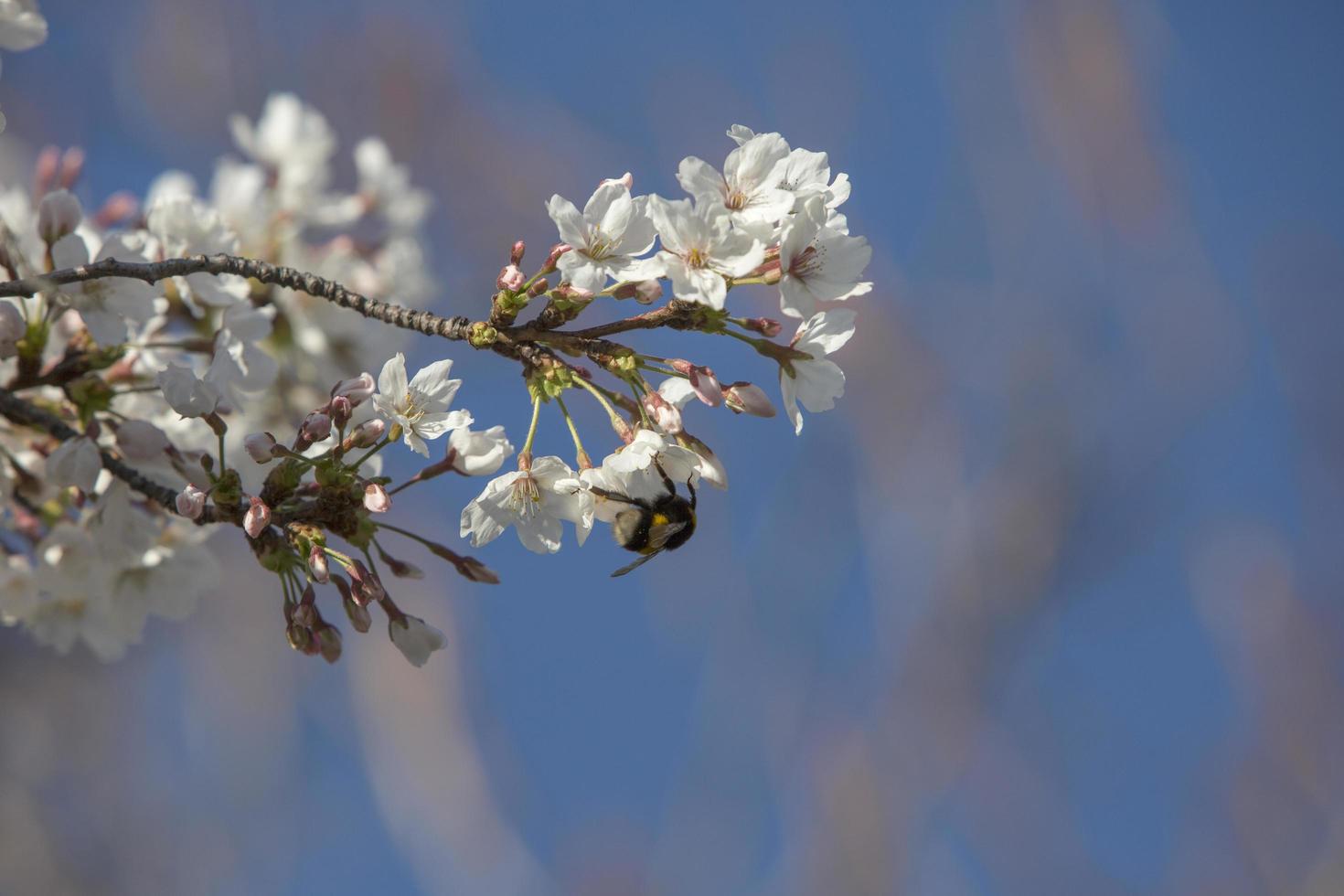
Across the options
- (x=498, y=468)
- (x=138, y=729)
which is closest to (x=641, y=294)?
(x=498, y=468)

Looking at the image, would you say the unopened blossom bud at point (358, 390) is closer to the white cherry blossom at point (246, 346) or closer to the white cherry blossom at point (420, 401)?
the white cherry blossom at point (420, 401)

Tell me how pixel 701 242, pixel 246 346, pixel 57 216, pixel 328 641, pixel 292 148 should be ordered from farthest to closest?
1. pixel 292 148
2. pixel 246 346
3. pixel 57 216
4. pixel 328 641
5. pixel 701 242

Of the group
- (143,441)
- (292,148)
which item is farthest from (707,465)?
(292,148)

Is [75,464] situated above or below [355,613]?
above

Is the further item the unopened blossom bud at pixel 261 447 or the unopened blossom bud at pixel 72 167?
the unopened blossom bud at pixel 72 167

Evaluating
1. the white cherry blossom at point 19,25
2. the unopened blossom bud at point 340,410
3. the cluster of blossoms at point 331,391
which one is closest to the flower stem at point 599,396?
the cluster of blossoms at point 331,391

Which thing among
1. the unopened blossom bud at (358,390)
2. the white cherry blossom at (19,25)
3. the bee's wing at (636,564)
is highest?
the white cherry blossom at (19,25)

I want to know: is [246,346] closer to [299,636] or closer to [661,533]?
[299,636]
